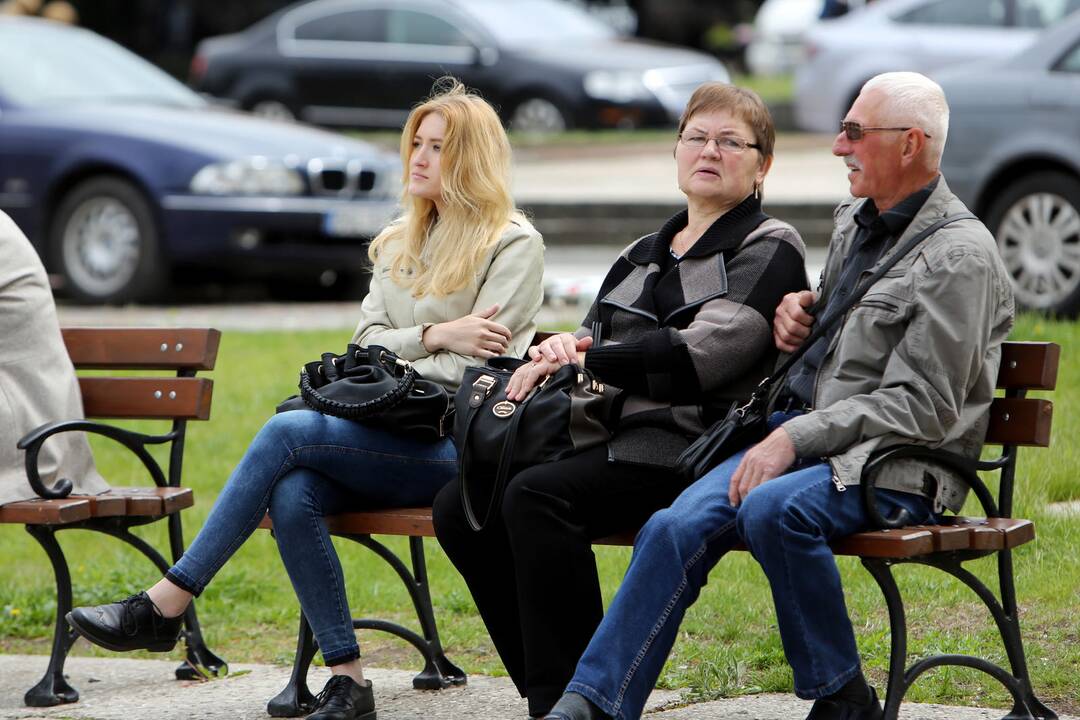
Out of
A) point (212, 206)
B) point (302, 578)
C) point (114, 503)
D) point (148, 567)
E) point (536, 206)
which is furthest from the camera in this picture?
point (536, 206)

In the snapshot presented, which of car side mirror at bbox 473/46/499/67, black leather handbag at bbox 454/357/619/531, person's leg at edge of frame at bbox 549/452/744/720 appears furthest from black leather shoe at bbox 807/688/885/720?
car side mirror at bbox 473/46/499/67

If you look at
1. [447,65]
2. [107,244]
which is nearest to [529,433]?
[107,244]

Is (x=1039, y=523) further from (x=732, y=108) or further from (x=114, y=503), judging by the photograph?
(x=114, y=503)

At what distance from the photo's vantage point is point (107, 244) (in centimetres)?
1103

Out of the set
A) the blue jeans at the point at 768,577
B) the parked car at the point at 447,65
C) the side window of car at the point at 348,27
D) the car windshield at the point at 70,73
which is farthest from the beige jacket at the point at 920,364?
the side window of car at the point at 348,27

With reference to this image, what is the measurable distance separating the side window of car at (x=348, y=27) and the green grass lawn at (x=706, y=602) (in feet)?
42.6

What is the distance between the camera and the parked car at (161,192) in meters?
10.8

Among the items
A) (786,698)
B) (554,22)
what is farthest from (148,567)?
(554,22)

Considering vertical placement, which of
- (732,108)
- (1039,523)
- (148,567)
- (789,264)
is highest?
(732,108)

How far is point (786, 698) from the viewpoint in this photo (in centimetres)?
465

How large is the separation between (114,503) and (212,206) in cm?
606

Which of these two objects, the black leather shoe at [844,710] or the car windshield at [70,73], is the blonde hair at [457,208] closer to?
the black leather shoe at [844,710]

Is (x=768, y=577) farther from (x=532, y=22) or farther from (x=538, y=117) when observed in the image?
(x=532, y=22)

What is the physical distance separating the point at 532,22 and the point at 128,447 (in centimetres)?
1470
